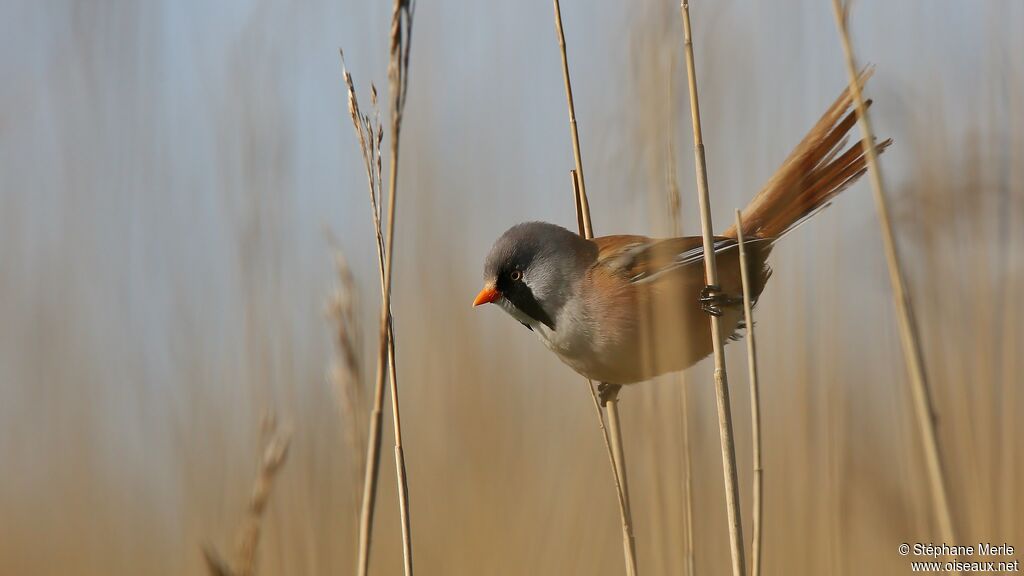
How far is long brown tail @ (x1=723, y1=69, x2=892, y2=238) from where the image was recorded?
1.74m

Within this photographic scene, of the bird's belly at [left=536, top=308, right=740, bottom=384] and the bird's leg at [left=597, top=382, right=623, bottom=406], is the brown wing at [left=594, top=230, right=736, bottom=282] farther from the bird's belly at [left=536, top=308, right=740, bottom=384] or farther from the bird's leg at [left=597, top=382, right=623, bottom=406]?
the bird's leg at [left=597, top=382, right=623, bottom=406]

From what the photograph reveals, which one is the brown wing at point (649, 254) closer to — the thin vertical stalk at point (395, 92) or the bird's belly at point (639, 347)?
the bird's belly at point (639, 347)

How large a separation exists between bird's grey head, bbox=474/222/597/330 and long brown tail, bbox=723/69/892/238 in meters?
0.39

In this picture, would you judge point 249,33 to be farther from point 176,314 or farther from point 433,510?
point 433,510

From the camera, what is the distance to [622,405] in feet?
8.70

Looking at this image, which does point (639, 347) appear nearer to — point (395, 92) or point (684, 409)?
point (684, 409)

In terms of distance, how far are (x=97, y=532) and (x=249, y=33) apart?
64.8 inches

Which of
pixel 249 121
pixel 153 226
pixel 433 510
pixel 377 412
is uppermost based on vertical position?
pixel 249 121

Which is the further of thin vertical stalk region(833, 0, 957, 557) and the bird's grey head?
the bird's grey head

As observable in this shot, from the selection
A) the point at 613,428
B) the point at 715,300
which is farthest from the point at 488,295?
the point at 715,300

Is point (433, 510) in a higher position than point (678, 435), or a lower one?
lower

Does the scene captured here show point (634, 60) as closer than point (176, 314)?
Yes

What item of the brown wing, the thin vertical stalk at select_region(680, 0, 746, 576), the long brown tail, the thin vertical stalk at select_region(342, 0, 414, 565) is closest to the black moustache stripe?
the brown wing

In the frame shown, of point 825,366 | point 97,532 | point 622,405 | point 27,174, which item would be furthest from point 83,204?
point 825,366
